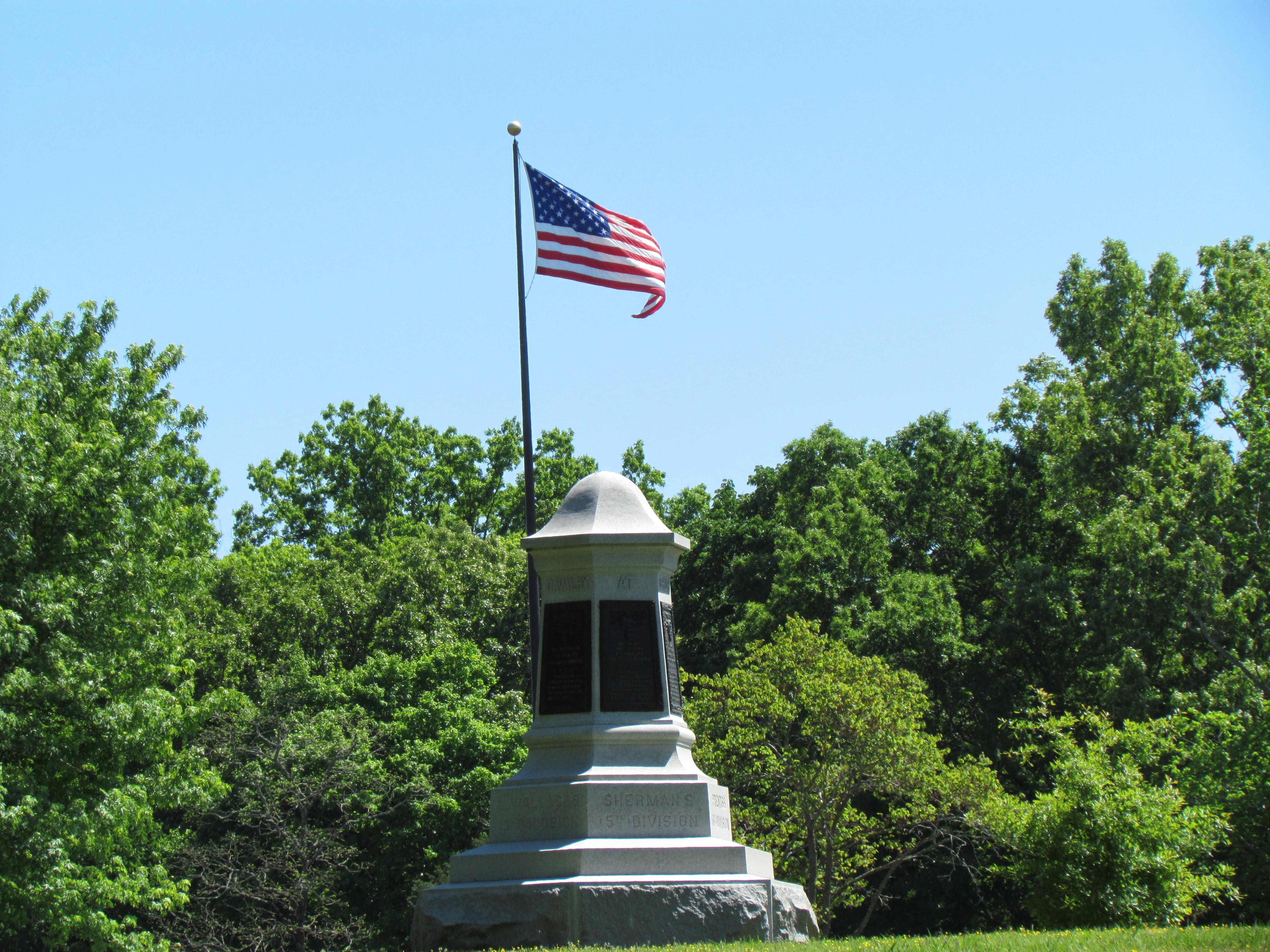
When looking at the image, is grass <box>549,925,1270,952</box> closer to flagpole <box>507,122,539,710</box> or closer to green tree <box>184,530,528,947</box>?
flagpole <box>507,122,539,710</box>

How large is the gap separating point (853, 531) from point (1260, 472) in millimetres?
9315

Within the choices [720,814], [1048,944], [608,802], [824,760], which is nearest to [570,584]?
[608,802]

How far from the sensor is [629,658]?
1297cm

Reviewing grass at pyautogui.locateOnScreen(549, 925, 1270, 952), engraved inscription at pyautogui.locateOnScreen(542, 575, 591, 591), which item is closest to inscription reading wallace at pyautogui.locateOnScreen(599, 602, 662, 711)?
engraved inscription at pyautogui.locateOnScreen(542, 575, 591, 591)

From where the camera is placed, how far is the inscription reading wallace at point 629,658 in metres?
12.8

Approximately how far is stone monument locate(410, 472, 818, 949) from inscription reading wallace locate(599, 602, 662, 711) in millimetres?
12

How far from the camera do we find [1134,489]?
27.1 metres

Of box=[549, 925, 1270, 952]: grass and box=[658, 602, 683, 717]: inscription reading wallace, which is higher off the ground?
box=[658, 602, 683, 717]: inscription reading wallace

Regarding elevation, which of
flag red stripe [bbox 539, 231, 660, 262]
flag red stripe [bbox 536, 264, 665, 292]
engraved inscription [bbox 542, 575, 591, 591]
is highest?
flag red stripe [bbox 539, 231, 660, 262]

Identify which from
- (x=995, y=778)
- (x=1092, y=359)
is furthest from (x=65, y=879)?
(x=1092, y=359)

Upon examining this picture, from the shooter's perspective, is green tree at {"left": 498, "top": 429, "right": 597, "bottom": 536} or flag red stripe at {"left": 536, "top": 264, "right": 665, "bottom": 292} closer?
flag red stripe at {"left": 536, "top": 264, "right": 665, "bottom": 292}

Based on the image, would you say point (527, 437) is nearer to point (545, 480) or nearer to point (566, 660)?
point (566, 660)

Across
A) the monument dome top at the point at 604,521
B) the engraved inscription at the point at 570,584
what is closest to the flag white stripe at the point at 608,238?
the monument dome top at the point at 604,521

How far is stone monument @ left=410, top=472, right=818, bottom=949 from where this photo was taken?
438 inches
